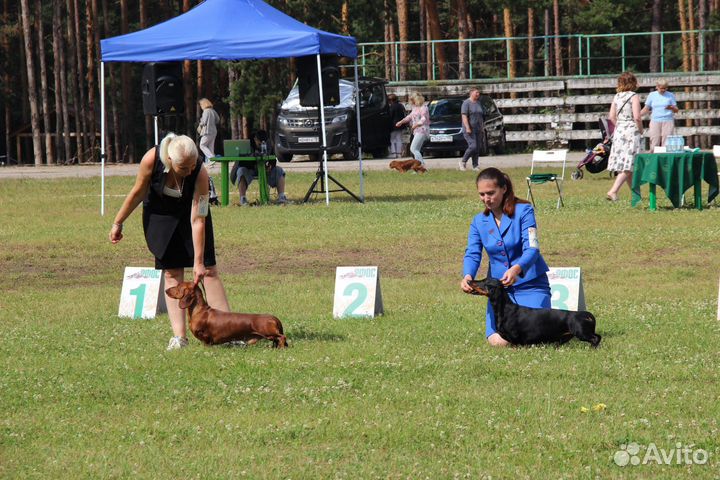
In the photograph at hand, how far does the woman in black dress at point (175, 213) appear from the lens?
26.9 feet

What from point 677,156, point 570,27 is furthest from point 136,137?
point 677,156

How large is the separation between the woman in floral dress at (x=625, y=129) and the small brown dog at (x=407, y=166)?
803 centimetres

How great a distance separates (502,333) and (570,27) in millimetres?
50832

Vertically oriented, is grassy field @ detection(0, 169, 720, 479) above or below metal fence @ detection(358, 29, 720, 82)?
below

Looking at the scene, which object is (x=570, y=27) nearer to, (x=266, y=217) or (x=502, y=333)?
(x=266, y=217)

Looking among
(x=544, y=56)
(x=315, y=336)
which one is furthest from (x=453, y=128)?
(x=315, y=336)

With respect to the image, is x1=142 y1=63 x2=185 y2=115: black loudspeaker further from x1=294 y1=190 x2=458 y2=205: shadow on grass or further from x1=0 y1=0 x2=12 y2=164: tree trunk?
x1=0 y1=0 x2=12 y2=164: tree trunk

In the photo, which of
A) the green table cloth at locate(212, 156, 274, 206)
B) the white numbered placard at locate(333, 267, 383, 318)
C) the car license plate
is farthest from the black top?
the car license plate

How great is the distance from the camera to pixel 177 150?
7988 millimetres

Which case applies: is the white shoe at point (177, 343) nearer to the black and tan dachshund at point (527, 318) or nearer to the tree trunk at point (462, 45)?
the black and tan dachshund at point (527, 318)

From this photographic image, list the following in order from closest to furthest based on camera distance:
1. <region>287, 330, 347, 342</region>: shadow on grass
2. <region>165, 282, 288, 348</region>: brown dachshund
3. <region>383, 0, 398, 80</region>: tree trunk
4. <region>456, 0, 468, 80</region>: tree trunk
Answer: <region>165, 282, 288, 348</region>: brown dachshund, <region>287, 330, 347, 342</region>: shadow on grass, <region>456, 0, 468, 80</region>: tree trunk, <region>383, 0, 398, 80</region>: tree trunk

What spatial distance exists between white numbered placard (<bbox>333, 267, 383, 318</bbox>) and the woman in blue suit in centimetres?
135

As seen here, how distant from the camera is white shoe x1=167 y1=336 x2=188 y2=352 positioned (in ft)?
27.8

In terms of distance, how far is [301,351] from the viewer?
8.25m
